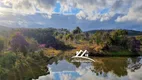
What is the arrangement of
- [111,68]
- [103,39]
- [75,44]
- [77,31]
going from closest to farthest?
1. [111,68]
2. [103,39]
3. [75,44]
4. [77,31]

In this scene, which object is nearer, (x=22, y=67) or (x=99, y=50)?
(x=22, y=67)

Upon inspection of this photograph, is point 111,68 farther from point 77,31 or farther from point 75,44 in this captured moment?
point 77,31

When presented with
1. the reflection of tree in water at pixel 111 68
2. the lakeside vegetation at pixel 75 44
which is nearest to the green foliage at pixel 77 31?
the lakeside vegetation at pixel 75 44

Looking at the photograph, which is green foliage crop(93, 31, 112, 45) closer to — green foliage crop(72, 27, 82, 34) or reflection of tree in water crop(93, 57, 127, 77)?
reflection of tree in water crop(93, 57, 127, 77)

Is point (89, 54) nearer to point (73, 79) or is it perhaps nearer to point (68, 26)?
point (73, 79)

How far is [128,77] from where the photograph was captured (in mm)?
12117

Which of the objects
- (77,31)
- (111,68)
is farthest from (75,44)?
(111,68)

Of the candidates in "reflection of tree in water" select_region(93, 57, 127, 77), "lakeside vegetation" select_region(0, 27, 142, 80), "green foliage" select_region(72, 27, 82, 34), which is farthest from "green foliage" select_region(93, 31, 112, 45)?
"green foliage" select_region(72, 27, 82, 34)

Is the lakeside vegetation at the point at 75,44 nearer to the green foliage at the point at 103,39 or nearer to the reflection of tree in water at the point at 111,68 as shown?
the green foliage at the point at 103,39

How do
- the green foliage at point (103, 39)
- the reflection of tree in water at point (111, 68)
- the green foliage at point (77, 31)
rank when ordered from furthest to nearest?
the green foliage at point (77, 31) → the green foliage at point (103, 39) → the reflection of tree in water at point (111, 68)

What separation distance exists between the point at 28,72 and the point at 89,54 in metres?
11.2

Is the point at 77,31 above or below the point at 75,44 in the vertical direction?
above

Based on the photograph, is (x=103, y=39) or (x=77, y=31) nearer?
(x=103, y=39)

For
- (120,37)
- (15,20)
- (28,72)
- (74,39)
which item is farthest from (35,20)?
(28,72)
